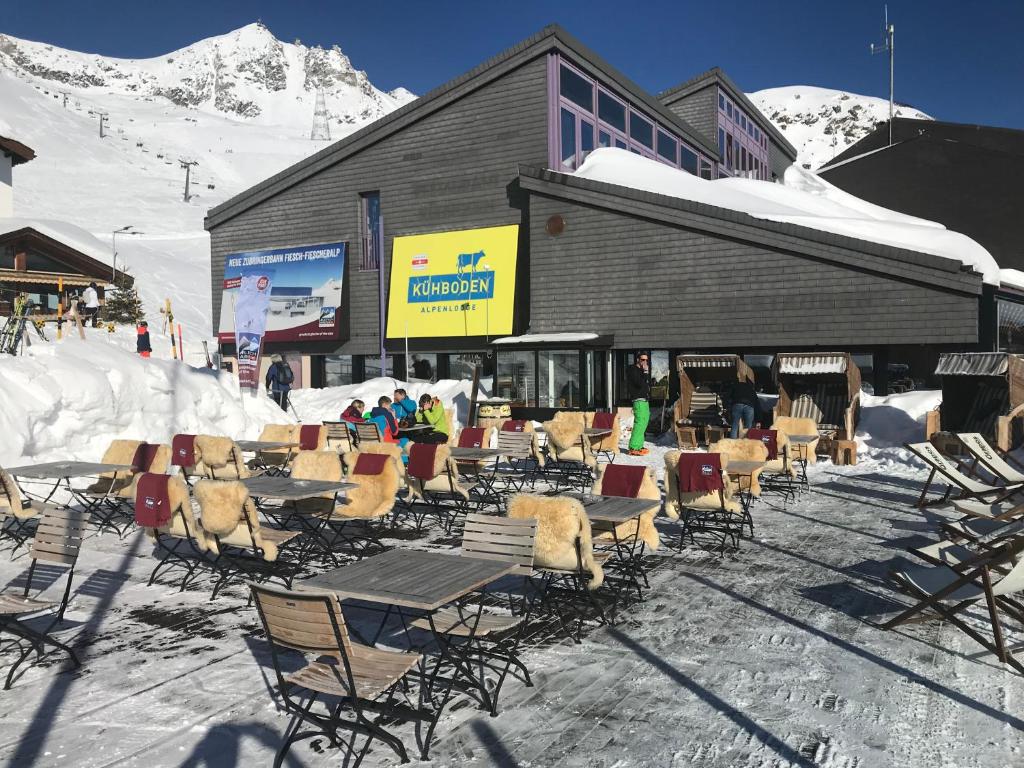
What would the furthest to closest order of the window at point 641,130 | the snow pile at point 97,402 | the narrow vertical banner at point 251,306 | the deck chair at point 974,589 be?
the narrow vertical banner at point 251,306 → the window at point 641,130 → the snow pile at point 97,402 → the deck chair at point 974,589

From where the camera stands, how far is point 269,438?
13367mm

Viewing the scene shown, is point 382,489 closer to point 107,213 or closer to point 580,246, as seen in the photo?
point 580,246

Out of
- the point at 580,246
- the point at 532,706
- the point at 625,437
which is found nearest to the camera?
the point at 532,706

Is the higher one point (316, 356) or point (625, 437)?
point (316, 356)

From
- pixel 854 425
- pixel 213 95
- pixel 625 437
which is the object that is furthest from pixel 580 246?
pixel 213 95

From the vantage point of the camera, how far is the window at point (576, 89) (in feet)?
82.5

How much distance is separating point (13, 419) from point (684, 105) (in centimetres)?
3235

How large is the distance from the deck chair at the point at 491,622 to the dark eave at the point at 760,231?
1700 cm

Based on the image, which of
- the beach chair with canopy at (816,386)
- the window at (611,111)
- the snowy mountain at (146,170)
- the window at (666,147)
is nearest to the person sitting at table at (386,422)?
the beach chair with canopy at (816,386)

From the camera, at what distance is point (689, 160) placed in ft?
109

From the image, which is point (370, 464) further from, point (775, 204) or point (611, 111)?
point (611, 111)

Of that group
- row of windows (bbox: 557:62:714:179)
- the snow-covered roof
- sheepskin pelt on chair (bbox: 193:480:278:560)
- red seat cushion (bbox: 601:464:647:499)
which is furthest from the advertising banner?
red seat cushion (bbox: 601:464:647:499)

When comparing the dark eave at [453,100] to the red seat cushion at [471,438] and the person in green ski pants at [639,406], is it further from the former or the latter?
the red seat cushion at [471,438]

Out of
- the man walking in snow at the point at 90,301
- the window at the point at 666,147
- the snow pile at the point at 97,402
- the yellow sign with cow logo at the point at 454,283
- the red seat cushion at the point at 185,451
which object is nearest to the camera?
the red seat cushion at the point at 185,451
